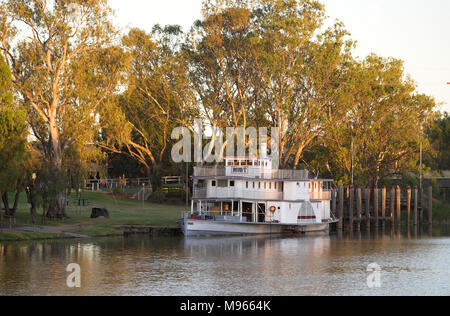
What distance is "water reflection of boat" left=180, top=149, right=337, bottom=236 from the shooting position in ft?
198

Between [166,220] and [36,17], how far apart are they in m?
21.1

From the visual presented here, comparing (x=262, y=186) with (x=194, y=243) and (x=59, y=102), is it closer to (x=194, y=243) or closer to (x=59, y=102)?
(x=194, y=243)

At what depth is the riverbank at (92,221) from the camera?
5266 cm

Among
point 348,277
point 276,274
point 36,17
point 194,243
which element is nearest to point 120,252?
point 194,243

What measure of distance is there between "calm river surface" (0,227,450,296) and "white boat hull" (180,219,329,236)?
1530 millimetres

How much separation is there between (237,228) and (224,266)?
17.2 meters

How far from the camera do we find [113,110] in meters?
61.8

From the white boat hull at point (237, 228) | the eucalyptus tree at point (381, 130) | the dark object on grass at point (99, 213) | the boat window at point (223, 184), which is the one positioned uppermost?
the eucalyptus tree at point (381, 130)

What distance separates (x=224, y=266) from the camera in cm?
4356

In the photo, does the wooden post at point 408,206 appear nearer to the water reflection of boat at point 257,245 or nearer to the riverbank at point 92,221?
the water reflection of boat at point 257,245

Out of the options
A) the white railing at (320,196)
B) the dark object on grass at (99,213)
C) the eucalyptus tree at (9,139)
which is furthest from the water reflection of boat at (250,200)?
the eucalyptus tree at (9,139)

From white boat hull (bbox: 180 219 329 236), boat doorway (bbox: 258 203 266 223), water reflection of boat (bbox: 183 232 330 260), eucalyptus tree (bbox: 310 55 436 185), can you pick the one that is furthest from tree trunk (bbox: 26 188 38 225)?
eucalyptus tree (bbox: 310 55 436 185)

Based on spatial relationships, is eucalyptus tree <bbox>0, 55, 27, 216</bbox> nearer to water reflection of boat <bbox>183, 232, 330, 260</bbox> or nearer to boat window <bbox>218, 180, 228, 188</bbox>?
water reflection of boat <bbox>183, 232, 330, 260</bbox>

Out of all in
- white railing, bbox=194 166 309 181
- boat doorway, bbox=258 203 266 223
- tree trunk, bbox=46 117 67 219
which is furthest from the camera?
boat doorway, bbox=258 203 266 223
